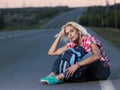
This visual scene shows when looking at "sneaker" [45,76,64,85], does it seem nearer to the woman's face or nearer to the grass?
the woman's face

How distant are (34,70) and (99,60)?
3724 mm

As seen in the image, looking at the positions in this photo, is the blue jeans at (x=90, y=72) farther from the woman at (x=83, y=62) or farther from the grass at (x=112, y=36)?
the grass at (x=112, y=36)

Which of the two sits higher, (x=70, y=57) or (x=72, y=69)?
(x=70, y=57)

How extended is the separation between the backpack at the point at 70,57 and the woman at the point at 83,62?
0.10 metres

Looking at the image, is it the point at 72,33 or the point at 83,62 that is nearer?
the point at 83,62

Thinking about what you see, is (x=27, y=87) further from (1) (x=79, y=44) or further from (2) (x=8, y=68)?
(2) (x=8, y=68)

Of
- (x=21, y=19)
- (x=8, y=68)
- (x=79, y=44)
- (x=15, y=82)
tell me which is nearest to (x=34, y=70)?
(x=8, y=68)

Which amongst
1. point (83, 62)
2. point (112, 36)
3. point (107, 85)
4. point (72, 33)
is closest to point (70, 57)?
point (83, 62)

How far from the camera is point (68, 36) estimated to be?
32.2 ft

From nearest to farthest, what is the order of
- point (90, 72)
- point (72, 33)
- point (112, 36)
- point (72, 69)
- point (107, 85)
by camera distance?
point (107, 85)
point (72, 69)
point (72, 33)
point (90, 72)
point (112, 36)

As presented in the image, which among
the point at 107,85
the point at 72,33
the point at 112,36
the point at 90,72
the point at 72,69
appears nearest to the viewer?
the point at 107,85

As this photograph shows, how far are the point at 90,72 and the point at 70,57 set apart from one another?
460 mm

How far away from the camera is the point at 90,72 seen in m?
9.88

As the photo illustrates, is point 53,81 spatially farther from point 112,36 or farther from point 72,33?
point 112,36
